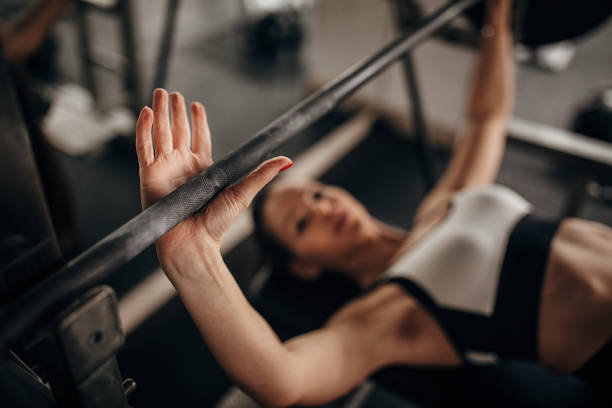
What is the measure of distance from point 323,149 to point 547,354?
1.74 metres

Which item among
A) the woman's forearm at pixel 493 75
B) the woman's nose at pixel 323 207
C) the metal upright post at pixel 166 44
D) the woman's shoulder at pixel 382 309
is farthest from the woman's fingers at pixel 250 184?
the metal upright post at pixel 166 44

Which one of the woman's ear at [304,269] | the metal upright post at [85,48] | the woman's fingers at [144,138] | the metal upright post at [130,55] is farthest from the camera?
the metal upright post at [85,48]

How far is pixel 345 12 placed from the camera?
2.68 m

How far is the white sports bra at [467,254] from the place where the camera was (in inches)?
43.3

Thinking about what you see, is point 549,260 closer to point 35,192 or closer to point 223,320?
point 223,320

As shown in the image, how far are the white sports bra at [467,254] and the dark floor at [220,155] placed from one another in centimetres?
23

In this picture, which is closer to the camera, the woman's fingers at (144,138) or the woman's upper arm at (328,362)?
the woman's fingers at (144,138)

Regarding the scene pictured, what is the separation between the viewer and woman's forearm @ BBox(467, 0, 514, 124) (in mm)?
1399

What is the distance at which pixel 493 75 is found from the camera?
4.67 ft

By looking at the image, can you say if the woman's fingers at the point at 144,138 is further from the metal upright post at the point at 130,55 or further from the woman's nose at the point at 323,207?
the metal upright post at the point at 130,55

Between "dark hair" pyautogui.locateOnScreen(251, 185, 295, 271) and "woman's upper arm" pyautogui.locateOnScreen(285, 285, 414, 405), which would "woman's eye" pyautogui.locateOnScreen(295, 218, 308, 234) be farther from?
"woman's upper arm" pyautogui.locateOnScreen(285, 285, 414, 405)

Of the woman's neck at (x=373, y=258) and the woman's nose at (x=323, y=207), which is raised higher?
the woman's nose at (x=323, y=207)

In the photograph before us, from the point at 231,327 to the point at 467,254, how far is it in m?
0.72

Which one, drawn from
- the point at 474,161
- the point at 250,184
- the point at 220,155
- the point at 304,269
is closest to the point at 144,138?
the point at 250,184
